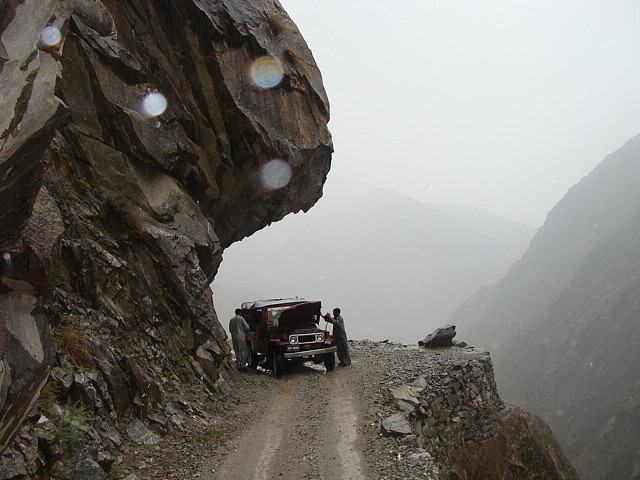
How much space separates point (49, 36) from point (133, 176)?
8.24m

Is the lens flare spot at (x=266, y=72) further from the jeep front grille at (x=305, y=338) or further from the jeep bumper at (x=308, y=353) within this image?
the jeep bumper at (x=308, y=353)

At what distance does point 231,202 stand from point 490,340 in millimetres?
134877

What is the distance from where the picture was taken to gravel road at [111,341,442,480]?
25.7 ft

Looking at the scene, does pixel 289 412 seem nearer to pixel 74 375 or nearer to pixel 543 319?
pixel 74 375

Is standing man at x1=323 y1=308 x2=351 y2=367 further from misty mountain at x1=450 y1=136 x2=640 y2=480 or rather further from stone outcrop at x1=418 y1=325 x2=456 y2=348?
misty mountain at x1=450 y1=136 x2=640 y2=480

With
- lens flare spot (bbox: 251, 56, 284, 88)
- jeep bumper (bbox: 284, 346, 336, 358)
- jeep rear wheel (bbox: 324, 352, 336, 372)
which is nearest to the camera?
jeep bumper (bbox: 284, 346, 336, 358)

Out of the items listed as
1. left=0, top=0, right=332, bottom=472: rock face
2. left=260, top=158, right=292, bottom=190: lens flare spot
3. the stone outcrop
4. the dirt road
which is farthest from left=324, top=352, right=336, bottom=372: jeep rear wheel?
left=260, top=158, right=292, bottom=190: lens flare spot

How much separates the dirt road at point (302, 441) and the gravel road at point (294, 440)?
2 centimetres

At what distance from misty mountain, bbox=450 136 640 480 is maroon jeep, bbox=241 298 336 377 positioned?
54.8m

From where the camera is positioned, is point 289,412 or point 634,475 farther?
point 634,475

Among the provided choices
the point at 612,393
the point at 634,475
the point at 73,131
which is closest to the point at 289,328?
the point at 73,131

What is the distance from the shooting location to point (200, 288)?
13383 mm

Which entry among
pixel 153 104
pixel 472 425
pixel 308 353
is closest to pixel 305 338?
pixel 308 353

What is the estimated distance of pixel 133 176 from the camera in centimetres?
1316
